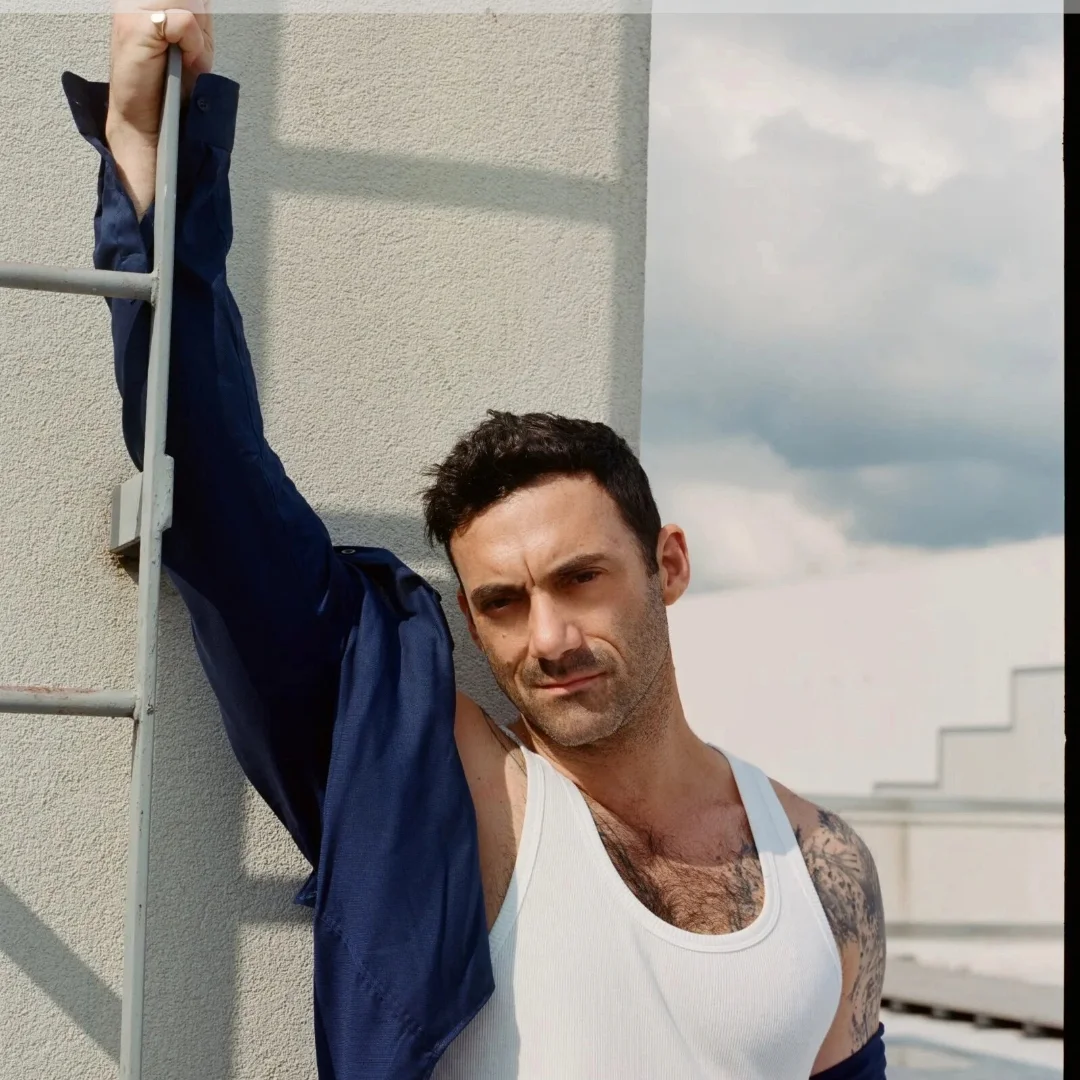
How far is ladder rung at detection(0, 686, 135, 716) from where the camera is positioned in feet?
4.43

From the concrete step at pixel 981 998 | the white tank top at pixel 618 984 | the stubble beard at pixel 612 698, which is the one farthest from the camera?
the concrete step at pixel 981 998

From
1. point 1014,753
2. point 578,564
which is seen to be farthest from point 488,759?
point 1014,753

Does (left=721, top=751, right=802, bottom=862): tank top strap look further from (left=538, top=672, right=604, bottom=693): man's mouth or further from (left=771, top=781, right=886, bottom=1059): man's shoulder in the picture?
(left=538, top=672, right=604, bottom=693): man's mouth

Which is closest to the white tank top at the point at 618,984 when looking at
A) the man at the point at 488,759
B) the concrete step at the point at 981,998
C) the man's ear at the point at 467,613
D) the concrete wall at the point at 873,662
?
the man at the point at 488,759

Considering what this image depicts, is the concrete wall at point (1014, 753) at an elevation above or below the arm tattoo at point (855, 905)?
below

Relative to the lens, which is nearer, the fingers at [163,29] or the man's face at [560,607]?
the fingers at [163,29]

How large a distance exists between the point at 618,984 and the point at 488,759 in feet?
1.16

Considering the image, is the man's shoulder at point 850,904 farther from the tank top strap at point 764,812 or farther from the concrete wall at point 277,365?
the concrete wall at point 277,365

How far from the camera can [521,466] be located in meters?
1.89

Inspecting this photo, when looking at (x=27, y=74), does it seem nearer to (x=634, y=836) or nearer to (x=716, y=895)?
(x=634, y=836)

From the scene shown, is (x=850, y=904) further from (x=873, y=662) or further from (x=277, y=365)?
(x=873, y=662)

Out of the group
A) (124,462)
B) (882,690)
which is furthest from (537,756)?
(882,690)

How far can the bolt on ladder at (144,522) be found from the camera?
1.40 meters

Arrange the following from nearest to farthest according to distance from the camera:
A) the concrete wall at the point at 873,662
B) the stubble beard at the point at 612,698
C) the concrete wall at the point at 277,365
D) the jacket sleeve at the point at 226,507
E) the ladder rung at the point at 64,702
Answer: the ladder rung at the point at 64,702
the jacket sleeve at the point at 226,507
the concrete wall at the point at 277,365
the stubble beard at the point at 612,698
the concrete wall at the point at 873,662
